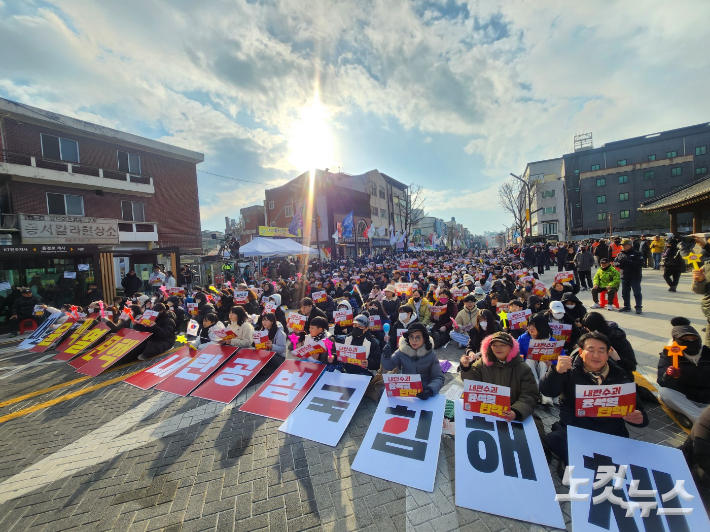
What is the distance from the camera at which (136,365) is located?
22.1 feet

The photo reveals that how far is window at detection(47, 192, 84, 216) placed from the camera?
60.3ft

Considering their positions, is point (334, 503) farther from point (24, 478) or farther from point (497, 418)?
point (24, 478)

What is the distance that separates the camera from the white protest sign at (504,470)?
104 inches

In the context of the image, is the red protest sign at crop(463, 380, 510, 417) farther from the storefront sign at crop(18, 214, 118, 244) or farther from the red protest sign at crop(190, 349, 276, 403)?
the storefront sign at crop(18, 214, 118, 244)

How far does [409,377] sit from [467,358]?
795 millimetres

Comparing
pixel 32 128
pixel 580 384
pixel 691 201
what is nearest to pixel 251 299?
pixel 580 384

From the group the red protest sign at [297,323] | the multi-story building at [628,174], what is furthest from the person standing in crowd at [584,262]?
the multi-story building at [628,174]

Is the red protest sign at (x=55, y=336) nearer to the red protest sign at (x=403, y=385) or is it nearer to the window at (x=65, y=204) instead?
the red protest sign at (x=403, y=385)

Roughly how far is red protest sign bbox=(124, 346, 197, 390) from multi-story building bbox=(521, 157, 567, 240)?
60.8 meters

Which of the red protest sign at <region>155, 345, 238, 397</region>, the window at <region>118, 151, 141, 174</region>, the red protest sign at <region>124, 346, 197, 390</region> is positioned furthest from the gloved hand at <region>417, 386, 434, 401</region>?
the window at <region>118, 151, 141, 174</region>

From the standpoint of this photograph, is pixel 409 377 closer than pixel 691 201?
Yes

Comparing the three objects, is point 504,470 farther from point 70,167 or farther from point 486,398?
point 70,167

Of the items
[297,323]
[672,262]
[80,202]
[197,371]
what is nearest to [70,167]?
[80,202]

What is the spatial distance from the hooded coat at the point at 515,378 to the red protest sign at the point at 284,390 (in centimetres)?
261
